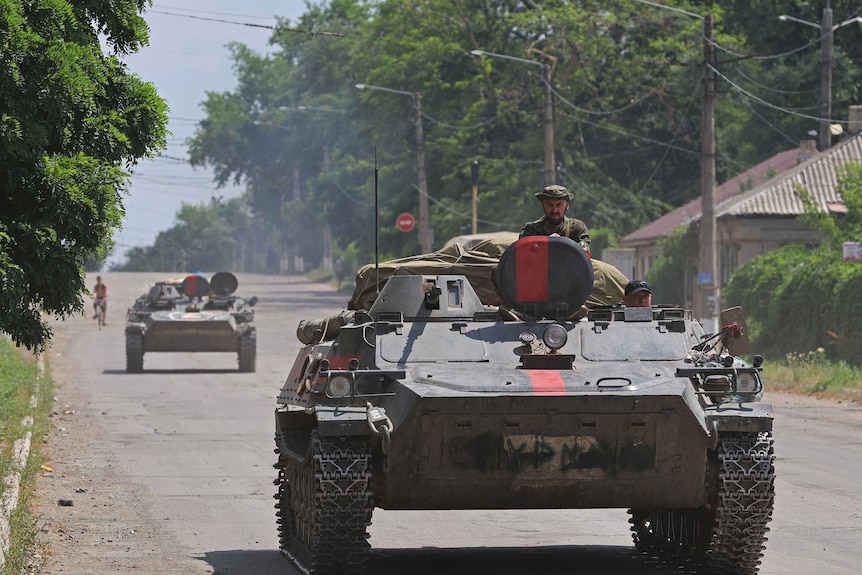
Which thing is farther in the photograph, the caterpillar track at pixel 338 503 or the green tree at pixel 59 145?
the green tree at pixel 59 145

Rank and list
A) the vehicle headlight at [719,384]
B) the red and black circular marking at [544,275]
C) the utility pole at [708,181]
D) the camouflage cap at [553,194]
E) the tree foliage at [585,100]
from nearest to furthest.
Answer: the vehicle headlight at [719,384] < the red and black circular marking at [544,275] < the camouflage cap at [553,194] < the utility pole at [708,181] < the tree foliage at [585,100]

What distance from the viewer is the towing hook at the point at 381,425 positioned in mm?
8672

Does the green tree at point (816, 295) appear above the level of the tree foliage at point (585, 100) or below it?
below

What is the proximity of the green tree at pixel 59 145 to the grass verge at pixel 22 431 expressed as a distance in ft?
4.24

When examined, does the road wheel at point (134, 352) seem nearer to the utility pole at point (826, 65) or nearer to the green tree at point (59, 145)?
the utility pole at point (826, 65)

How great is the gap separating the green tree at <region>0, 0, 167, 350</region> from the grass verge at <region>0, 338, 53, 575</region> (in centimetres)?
129

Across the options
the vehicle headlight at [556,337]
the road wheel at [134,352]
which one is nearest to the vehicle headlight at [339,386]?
the vehicle headlight at [556,337]

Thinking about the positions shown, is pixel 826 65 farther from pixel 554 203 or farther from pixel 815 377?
pixel 554 203

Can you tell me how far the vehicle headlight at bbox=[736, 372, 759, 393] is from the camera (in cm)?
910

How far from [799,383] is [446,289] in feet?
54.4

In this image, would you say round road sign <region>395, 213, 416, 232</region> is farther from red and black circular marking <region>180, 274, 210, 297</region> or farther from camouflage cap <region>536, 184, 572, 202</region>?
camouflage cap <region>536, 184, 572, 202</region>

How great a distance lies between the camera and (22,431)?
1720cm

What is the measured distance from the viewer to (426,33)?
56.1 meters

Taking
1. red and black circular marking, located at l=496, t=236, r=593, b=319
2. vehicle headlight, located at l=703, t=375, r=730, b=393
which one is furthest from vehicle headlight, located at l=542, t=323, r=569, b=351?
vehicle headlight, located at l=703, t=375, r=730, b=393
